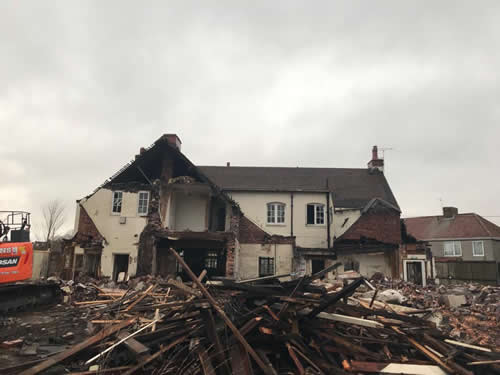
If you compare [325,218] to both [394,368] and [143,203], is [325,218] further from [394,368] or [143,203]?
[394,368]

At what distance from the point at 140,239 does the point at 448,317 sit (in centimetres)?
1396

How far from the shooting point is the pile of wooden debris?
4.89 metres

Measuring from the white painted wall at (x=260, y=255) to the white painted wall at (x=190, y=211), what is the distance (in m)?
3.57

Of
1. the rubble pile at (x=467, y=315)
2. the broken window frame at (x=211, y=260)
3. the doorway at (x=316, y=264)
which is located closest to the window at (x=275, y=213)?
the doorway at (x=316, y=264)

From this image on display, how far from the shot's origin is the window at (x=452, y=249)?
32981 mm

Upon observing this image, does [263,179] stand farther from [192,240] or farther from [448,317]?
[448,317]

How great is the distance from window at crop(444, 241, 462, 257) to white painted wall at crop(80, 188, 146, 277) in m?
31.0

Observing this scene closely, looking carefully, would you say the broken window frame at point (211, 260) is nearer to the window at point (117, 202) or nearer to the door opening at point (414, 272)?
the window at point (117, 202)

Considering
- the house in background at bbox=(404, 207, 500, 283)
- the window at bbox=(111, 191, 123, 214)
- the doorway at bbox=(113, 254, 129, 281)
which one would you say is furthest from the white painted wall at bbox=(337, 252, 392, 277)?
the window at bbox=(111, 191, 123, 214)

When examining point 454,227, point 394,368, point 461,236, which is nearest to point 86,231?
point 394,368

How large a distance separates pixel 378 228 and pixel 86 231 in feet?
57.7

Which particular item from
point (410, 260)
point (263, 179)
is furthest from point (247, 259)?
point (410, 260)

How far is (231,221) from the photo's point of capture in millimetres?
18781

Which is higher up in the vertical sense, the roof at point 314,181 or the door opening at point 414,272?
the roof at point 314,181
